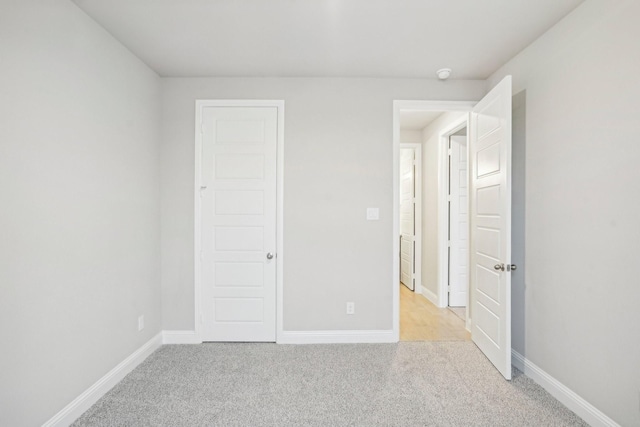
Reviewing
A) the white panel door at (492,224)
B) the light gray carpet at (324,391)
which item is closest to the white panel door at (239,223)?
the light gray carpet at (324,391)

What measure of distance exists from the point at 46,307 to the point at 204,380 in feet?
3.78

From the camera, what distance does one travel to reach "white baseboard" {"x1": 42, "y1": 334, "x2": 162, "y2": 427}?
69.7 inches

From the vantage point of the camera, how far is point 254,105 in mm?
2912

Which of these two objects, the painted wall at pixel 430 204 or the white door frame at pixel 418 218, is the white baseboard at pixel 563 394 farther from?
the white door frame at pixel 418 218

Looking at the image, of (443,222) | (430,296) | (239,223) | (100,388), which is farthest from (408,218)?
(100,388)

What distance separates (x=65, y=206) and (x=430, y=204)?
4.08 meters

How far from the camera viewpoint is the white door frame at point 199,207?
2.90m

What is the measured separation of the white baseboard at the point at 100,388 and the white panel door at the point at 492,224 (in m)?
2.90

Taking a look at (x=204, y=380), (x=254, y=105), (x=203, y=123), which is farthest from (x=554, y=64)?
(x=204, y=380)

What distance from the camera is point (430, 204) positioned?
4.39 meters

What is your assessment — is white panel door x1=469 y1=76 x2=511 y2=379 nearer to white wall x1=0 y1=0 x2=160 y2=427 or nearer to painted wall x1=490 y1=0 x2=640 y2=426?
painted wall x1=490 y1=0 x2=640 y2=426

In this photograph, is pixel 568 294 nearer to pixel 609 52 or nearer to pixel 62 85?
pixel 609 52

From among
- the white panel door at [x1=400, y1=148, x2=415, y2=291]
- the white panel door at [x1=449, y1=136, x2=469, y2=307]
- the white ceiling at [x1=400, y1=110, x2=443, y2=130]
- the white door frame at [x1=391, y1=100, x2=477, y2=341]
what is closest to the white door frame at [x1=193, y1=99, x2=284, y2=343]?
the white door frame at [x1=391, y1=100, x2=477, y2=341]

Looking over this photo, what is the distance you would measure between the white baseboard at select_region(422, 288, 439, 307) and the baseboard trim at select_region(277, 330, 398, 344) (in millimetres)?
1488
